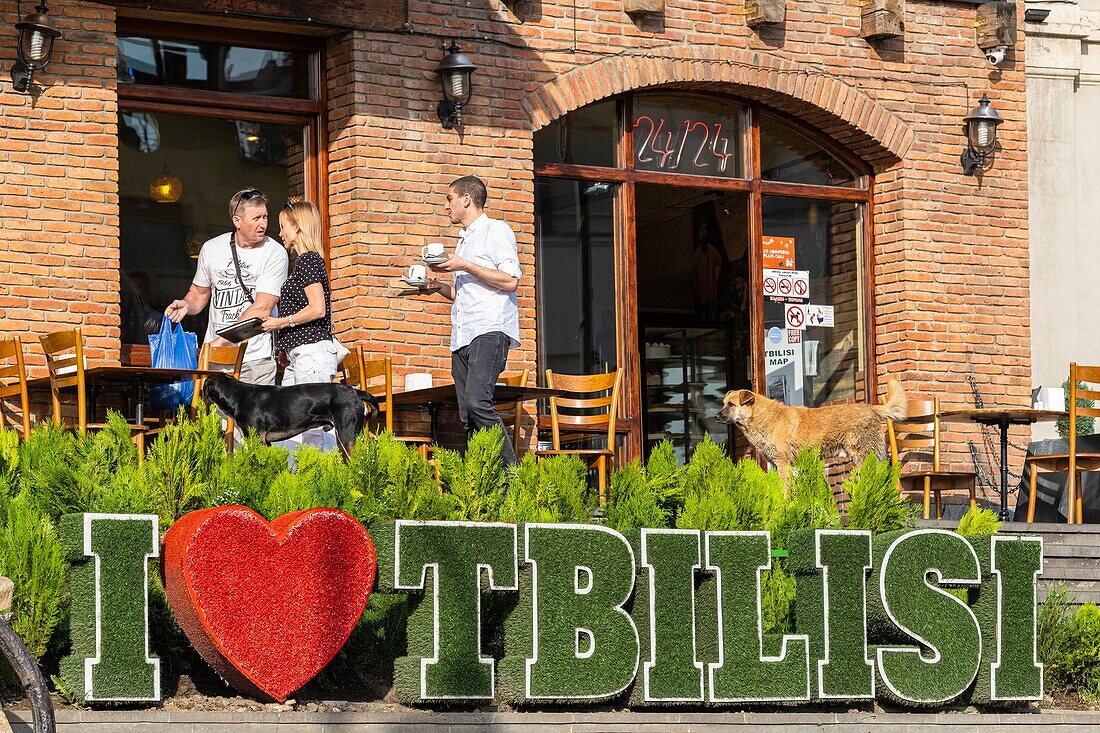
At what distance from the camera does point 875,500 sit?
10023 millimetres

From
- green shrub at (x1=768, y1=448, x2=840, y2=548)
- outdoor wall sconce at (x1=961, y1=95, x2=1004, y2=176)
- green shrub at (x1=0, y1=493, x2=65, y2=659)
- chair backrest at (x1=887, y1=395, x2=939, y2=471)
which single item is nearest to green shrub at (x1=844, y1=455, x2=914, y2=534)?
green shrub at (x1=768, y1=448, x2=840, y2=548)

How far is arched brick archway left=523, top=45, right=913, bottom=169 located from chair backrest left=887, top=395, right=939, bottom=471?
2.15m

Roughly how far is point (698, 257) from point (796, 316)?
939 mm

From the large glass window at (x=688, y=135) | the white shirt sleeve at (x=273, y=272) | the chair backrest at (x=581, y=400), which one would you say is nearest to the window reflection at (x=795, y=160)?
the large glass window at (x=688, y=135)

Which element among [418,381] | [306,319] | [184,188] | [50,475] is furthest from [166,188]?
[50,475]

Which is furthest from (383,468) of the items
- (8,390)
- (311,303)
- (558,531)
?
(8,390)

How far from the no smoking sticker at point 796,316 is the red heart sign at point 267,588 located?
7216 mm

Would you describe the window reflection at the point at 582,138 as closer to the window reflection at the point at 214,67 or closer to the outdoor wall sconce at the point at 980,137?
the window reflection at the point at 214,67

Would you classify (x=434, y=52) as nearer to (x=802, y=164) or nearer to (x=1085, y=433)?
(x=802, y=164)

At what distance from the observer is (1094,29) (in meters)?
16.5

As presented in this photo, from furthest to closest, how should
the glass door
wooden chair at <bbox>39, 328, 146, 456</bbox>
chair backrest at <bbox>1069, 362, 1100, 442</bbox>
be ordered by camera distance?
the glass door → chair backrest at <bbox>1069, 362, 1100, 442</bbox> → wooden chair at <bbox>39, 328, 146, 456</bbox>

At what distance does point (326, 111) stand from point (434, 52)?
2.92 feet

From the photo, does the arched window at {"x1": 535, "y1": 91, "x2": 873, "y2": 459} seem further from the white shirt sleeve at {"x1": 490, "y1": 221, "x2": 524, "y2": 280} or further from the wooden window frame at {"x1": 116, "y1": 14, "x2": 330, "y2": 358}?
the white shirt sleeve at {"x1": 490, "y1": 221, "x2": 524, "y2": 280}

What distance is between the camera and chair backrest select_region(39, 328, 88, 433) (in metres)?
10.7
